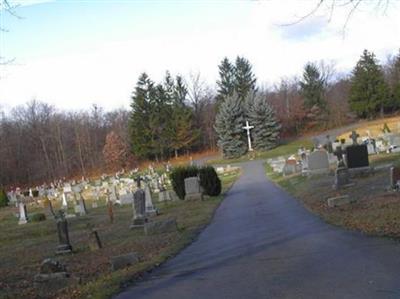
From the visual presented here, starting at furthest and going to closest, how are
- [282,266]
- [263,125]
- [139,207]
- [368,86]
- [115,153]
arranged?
1. [368,86]
2. [115,153]
3. [263,125]
4. [139,207]
5. [282,266]

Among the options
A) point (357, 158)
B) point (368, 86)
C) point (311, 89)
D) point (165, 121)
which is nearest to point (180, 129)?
point (165, 121)

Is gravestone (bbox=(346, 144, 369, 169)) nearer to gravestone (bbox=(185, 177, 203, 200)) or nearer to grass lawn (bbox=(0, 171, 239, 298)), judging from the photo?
grass lawn (bbox=(0, 171, 239, 298))

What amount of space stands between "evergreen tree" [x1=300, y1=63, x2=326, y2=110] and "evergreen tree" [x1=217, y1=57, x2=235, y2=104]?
468 inches

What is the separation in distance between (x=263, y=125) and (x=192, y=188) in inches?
1988

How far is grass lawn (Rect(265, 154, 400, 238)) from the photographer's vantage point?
11.3 meters

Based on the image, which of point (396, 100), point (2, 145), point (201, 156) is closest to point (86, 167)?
point (2, 145)

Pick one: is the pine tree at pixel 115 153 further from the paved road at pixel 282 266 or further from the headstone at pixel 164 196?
the paved road at pixel 282 266

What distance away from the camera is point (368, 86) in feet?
279

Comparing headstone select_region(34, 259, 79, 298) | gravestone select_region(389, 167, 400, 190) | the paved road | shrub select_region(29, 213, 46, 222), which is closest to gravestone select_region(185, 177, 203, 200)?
shrub select_region(29, 213, 46, 222)

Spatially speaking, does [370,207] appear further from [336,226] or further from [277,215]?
[277,215]

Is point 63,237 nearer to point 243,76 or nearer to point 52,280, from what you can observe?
point 52,280

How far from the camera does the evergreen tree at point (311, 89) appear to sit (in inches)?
3615

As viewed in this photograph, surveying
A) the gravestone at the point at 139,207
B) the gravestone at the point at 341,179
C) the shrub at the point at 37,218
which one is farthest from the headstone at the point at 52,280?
the shrub at the point at 37,218

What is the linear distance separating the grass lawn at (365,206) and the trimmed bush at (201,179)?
6.53 metres
